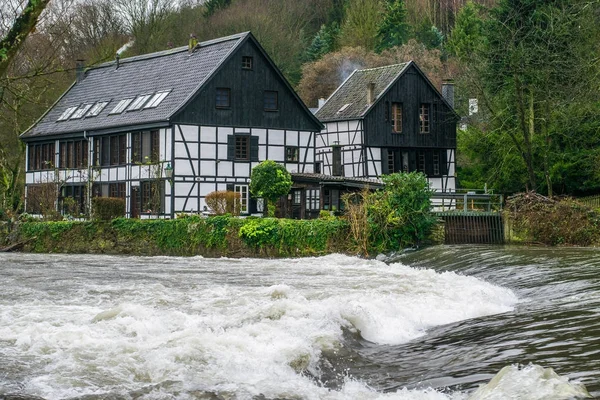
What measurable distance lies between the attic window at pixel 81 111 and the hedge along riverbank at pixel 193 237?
10550 mm

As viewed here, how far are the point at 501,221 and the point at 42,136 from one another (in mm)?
27113

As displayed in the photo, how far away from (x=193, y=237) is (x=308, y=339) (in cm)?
2273

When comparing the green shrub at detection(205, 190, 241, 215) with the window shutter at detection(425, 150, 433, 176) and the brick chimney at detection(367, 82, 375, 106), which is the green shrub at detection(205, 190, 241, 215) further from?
the window shutter at detection(425, 150, 433, 176)

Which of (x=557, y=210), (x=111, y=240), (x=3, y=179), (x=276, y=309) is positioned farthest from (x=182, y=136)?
(x=276, y=309)

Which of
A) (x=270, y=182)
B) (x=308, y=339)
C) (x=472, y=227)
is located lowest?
(x=308, y=339)

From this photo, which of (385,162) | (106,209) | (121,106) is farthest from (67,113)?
(385,162)

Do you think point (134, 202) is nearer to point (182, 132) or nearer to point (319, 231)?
point (182, 132)

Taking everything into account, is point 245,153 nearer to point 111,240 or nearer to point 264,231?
point 111,240

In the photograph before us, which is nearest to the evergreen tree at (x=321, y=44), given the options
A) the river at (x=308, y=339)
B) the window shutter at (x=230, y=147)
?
the window shutter at (x=230, y=147)

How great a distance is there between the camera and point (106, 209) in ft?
125

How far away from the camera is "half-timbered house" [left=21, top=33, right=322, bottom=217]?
1666 inches

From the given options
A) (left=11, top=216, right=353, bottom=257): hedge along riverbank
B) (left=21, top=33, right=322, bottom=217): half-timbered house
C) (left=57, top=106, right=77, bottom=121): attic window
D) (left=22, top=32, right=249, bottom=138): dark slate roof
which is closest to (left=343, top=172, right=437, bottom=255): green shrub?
(left=11, top=216, right=353, bottom=257): hedge along riverbank

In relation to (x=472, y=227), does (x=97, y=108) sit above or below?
above

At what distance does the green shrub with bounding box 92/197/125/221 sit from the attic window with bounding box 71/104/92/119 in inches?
467
